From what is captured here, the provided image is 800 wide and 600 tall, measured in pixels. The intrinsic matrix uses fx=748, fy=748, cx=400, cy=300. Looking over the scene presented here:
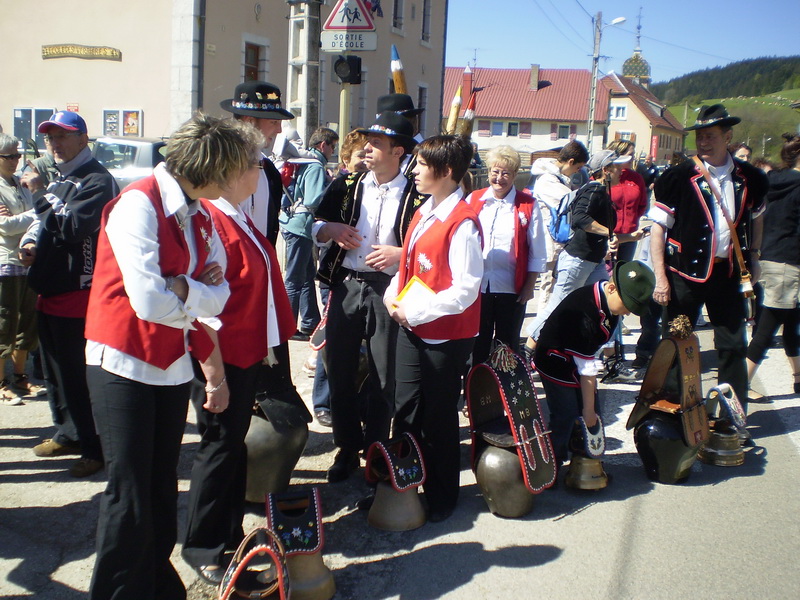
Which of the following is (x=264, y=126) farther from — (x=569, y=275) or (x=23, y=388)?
(x=569, y=275)

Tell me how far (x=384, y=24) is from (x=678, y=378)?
27.0 metres

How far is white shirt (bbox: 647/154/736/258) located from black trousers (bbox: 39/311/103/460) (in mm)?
3681

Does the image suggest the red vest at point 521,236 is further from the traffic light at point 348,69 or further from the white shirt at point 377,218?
the traffic light at point 348,69

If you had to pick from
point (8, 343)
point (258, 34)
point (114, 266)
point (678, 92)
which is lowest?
point (8, 343)

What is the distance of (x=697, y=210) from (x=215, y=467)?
3483mm

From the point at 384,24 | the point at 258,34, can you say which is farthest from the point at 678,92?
the point at 258,34

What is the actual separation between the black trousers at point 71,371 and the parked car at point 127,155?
343 inches

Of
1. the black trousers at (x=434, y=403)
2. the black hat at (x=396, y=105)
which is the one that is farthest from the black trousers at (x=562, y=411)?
the black hat at (x=396, y=105)

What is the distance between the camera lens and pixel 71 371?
4.18 m

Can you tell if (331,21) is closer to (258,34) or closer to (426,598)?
(426,598)

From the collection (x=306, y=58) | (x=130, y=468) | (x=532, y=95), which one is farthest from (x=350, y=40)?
(x=532, y=95)

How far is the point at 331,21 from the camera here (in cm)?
774

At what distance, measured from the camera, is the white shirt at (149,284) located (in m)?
2.40

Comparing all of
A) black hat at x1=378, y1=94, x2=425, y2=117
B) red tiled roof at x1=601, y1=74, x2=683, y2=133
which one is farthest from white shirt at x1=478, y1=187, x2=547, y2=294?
red tiled roof at x1=601, y1=74, x2=683, y2=133
